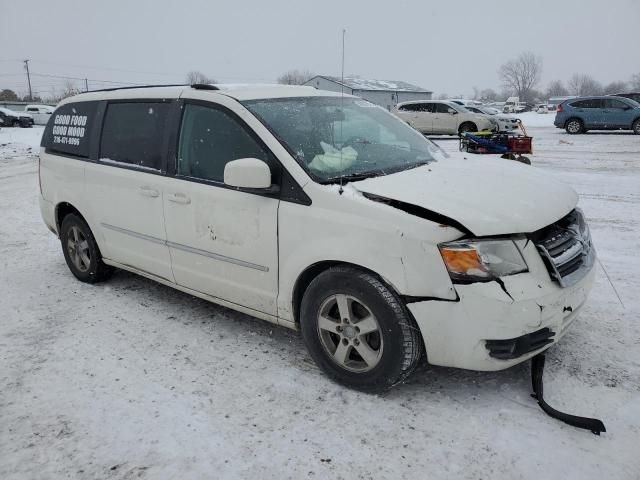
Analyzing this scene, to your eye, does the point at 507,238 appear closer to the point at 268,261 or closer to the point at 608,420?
the point at 608,420

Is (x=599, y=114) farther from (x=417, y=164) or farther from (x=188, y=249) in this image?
(x=188, y=249)

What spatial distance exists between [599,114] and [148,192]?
2138cm

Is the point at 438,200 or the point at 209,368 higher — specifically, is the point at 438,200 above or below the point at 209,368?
above

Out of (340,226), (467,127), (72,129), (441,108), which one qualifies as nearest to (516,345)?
(340,226)

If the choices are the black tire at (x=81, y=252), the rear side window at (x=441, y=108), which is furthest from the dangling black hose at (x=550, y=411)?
the rear side window at (x=441, y=108)

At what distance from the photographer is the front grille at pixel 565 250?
105 inches

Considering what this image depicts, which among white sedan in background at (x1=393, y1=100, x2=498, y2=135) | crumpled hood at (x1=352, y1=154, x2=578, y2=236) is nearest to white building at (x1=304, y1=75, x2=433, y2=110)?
white sedan in background at (x1=393, y1=100, x2=498, y2=135)

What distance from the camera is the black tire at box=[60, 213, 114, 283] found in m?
4.63

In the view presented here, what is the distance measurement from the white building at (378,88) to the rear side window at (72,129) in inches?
1549

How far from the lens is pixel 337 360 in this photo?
9.81ft

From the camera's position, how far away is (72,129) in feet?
15.5

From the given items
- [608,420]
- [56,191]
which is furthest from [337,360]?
[56,191]

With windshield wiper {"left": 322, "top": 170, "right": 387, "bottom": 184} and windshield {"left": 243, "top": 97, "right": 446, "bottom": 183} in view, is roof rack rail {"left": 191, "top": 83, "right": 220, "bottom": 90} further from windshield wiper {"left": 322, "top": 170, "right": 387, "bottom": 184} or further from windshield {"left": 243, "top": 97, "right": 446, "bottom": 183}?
windshield wiper {"left": 322, "top": 170, "right": 387, "bottom": 184}

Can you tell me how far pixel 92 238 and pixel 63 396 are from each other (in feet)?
6.32
